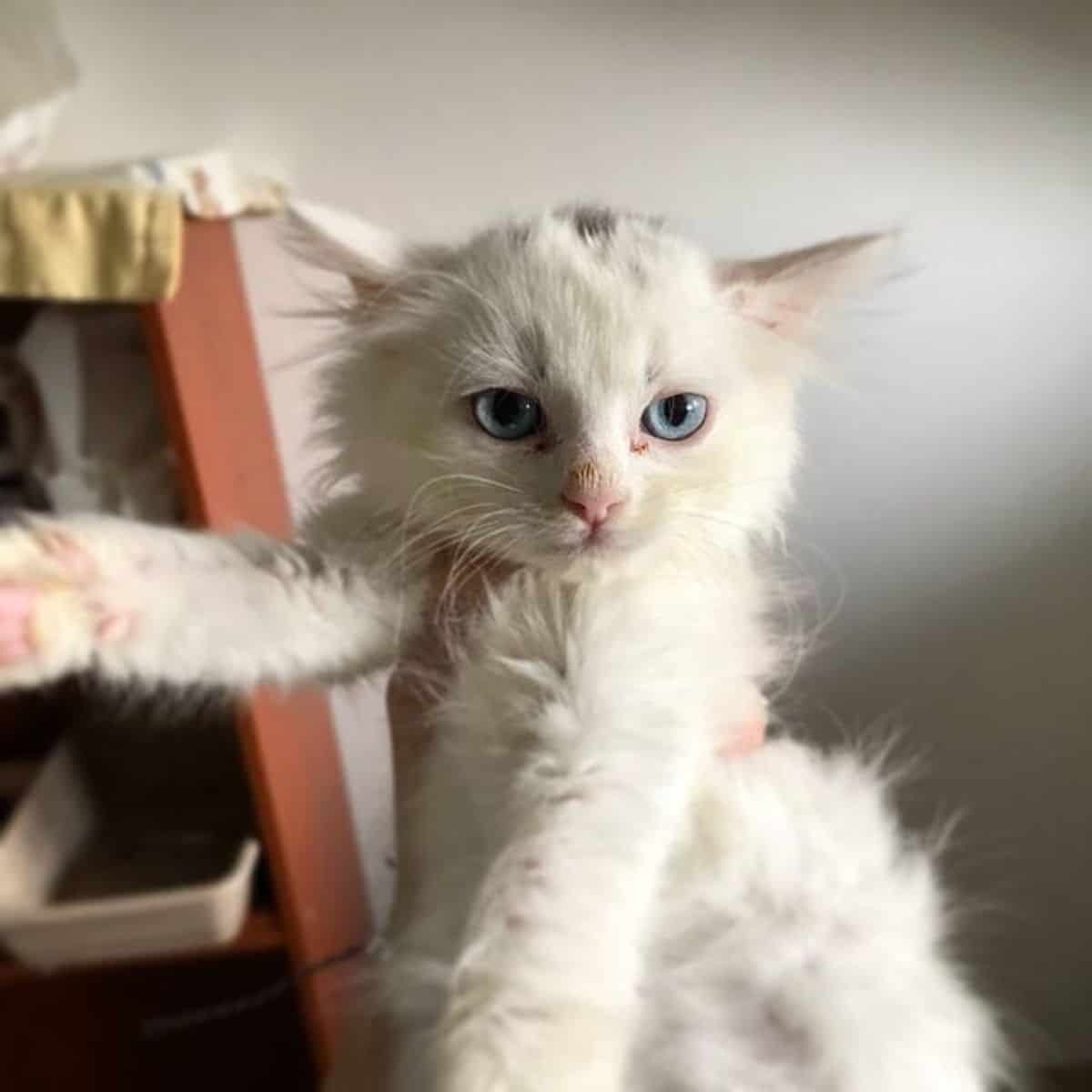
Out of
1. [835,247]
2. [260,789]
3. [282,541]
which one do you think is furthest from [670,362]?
[260,789]

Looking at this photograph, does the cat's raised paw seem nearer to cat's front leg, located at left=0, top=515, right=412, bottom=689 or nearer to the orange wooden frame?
cat's front leg, located at left=0, top=515, right=412, bottom=689

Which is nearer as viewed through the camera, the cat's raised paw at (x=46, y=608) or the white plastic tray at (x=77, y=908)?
the cat's raised paw at (x=46, y=608)

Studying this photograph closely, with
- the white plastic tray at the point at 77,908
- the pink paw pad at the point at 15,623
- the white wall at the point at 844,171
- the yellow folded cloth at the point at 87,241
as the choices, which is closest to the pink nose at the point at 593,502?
the pink paw pad at the point at 15,623

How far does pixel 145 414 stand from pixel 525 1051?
3.36 feet

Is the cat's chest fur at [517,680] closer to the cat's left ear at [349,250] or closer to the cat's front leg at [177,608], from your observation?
the cat's front leg at [177,608]

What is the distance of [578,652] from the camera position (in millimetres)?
767

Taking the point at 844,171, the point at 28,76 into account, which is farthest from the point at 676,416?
the point at 28,76

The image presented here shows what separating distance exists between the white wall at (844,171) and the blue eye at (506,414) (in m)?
0.74

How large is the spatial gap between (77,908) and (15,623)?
3.00ft

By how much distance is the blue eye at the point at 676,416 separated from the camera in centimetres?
81

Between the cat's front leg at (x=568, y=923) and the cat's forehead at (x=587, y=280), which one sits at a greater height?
the cat's forehead at (x=587, y=280)

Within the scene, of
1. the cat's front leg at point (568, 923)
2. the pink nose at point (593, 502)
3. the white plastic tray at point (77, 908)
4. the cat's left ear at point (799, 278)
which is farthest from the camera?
the white plastic tray at point (77, 908)

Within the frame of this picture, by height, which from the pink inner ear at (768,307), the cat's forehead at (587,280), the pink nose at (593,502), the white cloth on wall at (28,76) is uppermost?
the white cloth on wall at (28,76)

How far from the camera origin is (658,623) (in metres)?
0.81
